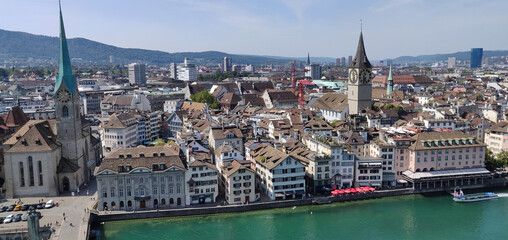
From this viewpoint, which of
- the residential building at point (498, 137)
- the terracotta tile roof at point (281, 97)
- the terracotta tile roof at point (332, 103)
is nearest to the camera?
the residential building at point (498, 137)

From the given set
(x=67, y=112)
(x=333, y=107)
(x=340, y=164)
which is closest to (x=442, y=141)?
(x=340, y=164)

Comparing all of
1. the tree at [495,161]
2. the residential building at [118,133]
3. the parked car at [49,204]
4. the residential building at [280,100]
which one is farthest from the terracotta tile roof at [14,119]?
the tree at [495,161]

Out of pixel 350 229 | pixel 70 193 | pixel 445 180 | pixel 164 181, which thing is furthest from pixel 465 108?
pixel 70 193

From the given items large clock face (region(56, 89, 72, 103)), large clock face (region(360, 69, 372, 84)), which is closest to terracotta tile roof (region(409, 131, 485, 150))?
large clock face (region(360, 69, 372, 84))

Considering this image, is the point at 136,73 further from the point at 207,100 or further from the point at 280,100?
the point at 280,100

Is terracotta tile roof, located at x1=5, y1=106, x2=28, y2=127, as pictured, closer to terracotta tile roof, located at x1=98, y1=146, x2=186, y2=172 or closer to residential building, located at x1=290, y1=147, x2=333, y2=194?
terracotta tile roof, located at x1=98, y1=146, x2=186, y2=172

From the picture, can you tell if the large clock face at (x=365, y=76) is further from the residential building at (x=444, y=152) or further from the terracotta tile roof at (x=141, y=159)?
the terracotta tile roof at (x=141, y=159)

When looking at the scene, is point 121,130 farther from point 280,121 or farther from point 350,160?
point 350,160
